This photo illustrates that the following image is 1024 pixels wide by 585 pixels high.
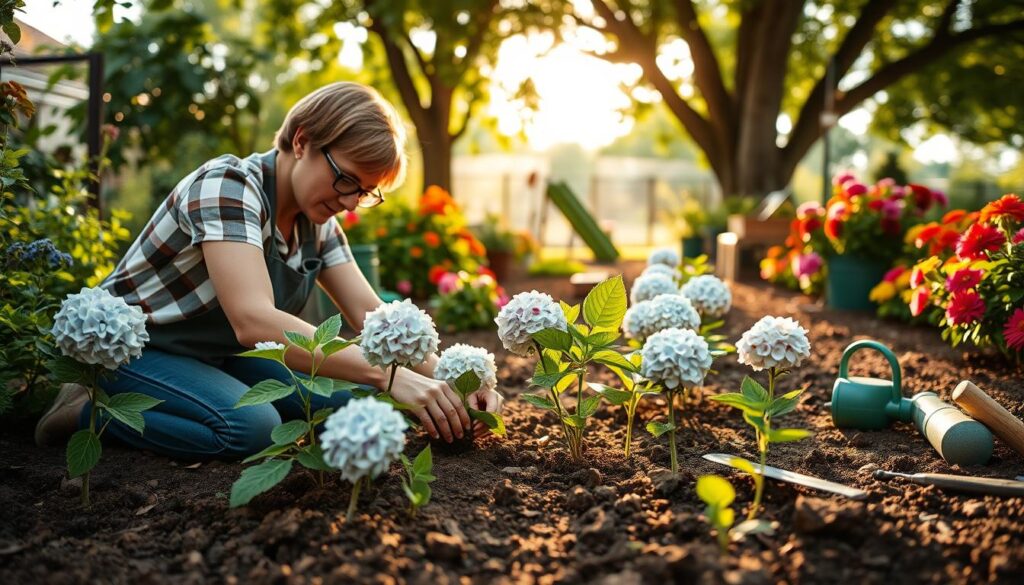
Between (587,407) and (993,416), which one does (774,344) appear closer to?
(587,407)

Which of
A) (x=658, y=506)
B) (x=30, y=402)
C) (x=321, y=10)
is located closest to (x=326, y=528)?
(x=658, y=506)

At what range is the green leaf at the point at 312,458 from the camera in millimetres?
1594

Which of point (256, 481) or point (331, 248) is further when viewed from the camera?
point (331, 248)

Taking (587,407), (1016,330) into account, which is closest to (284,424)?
(587,407)

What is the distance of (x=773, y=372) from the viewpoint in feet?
6.27

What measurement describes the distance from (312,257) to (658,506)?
4.36ft

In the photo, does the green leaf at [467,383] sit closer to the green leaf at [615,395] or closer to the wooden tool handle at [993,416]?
the green leaf at [615,395]

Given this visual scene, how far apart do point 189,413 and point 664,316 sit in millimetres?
1312

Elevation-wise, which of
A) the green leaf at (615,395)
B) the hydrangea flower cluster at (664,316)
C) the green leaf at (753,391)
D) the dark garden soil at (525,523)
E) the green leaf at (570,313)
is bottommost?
the dark garden soil at (525,523)

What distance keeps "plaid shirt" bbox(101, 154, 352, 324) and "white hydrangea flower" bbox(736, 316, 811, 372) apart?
1206 mm

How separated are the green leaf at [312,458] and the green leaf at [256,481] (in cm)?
4

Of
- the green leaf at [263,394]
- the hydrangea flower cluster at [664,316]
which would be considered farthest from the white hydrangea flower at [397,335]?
the hydrangea flower cluster at [664,316]

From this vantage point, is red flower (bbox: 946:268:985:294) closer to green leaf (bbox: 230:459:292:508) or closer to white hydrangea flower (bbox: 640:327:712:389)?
white hydrangea flower (bbox: 640:327:712:389)

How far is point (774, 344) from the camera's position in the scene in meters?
1.82
